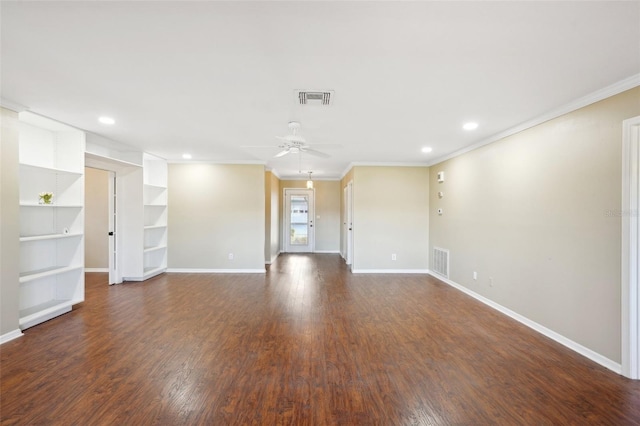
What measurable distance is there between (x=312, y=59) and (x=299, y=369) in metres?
2.47

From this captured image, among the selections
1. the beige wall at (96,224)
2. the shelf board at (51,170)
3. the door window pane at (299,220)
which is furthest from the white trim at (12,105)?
the door window pane at (299,220)

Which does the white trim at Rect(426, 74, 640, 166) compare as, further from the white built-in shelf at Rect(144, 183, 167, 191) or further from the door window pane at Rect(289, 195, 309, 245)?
the white built-in shelf at Rect(144, 183, 167, 191)

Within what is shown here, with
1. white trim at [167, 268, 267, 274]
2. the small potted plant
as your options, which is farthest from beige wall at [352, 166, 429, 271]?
the small potted plant

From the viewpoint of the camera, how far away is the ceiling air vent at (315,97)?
2.52 metres

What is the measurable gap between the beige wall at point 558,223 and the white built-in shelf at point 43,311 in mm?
5752

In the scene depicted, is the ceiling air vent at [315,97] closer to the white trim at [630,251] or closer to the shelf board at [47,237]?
the white trim at [630,251]

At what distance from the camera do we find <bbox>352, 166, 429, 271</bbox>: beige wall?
19.9ft

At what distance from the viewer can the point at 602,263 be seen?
8.14 ft

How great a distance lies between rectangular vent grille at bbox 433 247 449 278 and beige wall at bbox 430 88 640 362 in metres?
0.81

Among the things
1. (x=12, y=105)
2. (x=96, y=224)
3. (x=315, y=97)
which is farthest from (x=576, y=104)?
→ (x=96, y=224)

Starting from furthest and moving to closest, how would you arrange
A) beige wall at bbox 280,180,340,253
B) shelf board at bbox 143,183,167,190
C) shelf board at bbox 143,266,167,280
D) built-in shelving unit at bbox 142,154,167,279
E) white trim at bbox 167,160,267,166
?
beige wall at bbox 280,180,340,253
white trim at bbox 167,160,267,166
built-in shelving unit at bbox 142,154,167,279
shelf board at bbox 143,183,167,190
shelf board at bbox 143,266,167,280

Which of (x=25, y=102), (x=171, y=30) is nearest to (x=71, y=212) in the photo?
(x=25, y=102)

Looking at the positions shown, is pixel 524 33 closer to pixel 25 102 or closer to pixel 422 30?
pixel 422 30

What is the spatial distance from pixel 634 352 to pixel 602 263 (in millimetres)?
716
